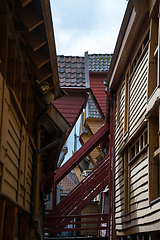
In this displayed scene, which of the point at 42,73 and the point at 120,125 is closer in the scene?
the point at 42,73

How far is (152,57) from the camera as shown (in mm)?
7090

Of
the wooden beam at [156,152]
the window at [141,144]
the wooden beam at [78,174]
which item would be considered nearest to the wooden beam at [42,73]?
the window at [141,144]

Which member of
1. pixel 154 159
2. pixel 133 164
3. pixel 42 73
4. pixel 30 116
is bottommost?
pixel 154 159

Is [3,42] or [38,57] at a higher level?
[38,57]

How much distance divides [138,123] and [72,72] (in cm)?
623

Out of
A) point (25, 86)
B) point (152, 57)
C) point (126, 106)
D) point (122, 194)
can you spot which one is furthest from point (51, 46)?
A: point (122, 194)

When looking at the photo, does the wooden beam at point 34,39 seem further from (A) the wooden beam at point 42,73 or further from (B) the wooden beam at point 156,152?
(B) the wooden beam at point 156,152

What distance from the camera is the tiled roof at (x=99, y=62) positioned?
62.1ft

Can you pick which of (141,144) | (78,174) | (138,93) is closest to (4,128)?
(141,144)

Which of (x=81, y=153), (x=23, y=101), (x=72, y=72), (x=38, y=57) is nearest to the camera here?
(x=23, y=101)

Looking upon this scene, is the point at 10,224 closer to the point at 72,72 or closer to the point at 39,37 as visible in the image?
the point at 39,37

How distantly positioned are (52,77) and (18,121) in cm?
209

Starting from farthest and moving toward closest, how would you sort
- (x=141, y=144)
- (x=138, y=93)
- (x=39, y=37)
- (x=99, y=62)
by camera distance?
1. (x=99, y=62)
2. (x=138, y=93)
3. (x=141, y=144)
4. (x=39, y=37)

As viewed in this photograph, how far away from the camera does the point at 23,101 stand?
6289mm
